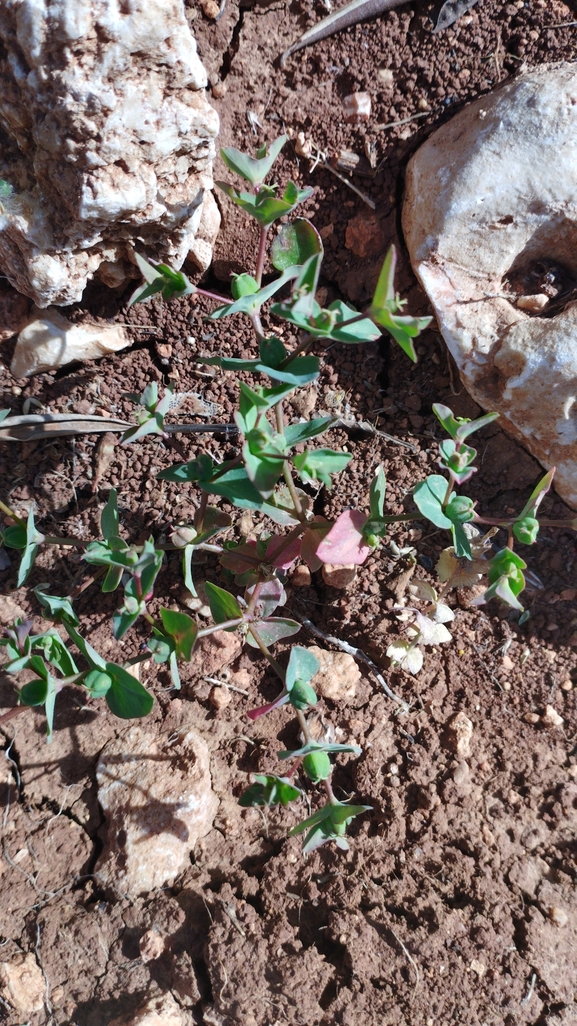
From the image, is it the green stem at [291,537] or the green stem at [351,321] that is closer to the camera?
the green stem at [351,321]

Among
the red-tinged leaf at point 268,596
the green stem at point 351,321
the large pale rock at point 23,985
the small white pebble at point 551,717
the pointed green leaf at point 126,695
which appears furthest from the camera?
the small white pebble at point 551,717

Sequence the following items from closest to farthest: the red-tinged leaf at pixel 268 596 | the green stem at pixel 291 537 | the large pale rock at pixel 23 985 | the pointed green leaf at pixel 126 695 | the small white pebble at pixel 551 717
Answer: the pointed green leaf at pixel 126 695, the large pale rock at pixel 23 985, the green stem at pixel 291 537, the red-tinged leaf at pixel 268 596, the small white pebble at pixel 551 717

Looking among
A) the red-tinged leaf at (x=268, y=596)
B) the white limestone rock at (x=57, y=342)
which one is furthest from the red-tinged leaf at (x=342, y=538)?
the white limestone rock at (x=57, y=342)

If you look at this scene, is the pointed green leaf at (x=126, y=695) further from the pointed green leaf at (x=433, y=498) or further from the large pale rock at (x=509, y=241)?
the large pale rock at (x=509, y=241)

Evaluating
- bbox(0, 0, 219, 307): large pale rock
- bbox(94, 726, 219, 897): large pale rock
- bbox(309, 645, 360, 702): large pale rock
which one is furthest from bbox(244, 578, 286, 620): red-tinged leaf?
bbox(0, 0, 219, 307): large pale rock

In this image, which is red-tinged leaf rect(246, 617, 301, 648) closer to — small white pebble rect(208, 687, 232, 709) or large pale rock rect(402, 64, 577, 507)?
small white pebble rect(208, 687, 232, 709)

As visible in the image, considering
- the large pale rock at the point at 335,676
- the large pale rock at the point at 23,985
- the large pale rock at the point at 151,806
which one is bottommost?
the large pale rock at the point at 23,985

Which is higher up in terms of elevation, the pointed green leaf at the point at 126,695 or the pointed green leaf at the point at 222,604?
the pointed green leaf at the point at 222,604
